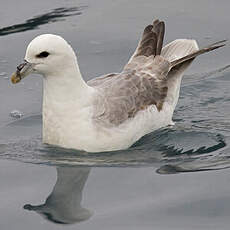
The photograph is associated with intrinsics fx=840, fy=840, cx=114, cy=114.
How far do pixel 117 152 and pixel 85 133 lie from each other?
430 mm

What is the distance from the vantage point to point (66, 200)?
24.1ft

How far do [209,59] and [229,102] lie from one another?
5.17 ft

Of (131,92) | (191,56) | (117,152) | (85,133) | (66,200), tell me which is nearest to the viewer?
(66,200)

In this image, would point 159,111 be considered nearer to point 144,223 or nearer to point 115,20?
point 144,223

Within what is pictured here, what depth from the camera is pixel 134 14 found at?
12.1 m

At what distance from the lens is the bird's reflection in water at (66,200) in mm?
6996

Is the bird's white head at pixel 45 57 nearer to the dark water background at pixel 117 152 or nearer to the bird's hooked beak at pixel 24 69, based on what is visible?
the bird's hooked beak at pixel 24 69

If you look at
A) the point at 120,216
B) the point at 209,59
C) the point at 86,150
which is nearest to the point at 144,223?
the point at 120,216

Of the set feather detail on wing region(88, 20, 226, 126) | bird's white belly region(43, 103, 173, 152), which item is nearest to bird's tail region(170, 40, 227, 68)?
feather detail on wing region(88, 20, 226, 126)

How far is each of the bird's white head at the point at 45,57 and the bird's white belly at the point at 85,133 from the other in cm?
50

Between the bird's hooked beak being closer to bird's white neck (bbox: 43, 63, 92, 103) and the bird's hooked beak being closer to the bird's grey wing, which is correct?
bird's white neck (bbox: 43, 63, 92, 103)

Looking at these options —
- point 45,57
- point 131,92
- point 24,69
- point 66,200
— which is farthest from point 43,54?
point 66,200

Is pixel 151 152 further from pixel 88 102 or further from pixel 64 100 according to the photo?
pixel 64 100

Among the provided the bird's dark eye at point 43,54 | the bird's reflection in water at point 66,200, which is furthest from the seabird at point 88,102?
the bird's reflection in water at point 66,200
